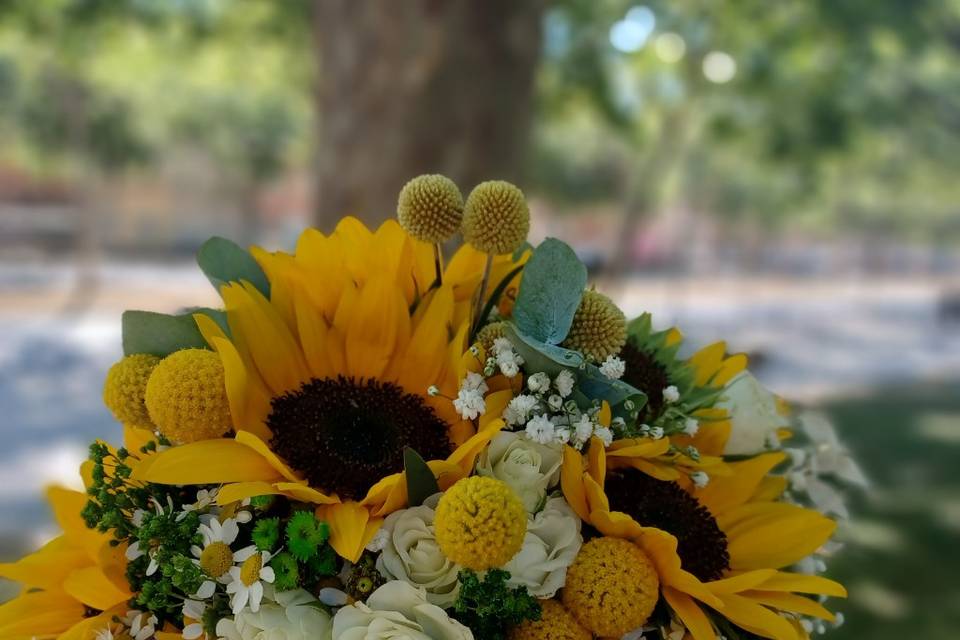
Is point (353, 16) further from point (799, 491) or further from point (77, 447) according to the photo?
point (77, 447)

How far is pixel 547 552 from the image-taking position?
20.7 inches

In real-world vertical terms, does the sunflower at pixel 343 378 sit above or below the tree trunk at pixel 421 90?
below

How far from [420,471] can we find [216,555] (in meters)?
0.13

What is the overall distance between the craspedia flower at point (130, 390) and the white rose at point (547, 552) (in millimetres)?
259

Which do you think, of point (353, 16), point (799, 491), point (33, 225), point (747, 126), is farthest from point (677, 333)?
point (33, 225)

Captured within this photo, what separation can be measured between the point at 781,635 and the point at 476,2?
5.29 ft

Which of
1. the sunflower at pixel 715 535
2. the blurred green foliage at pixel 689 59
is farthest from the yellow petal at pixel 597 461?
the blurred green foliage at pixel 689 59

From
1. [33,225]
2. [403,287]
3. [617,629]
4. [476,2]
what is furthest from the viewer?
[33,225]

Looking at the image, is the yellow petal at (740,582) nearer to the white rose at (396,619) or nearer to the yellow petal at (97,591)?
the white rose at (396,619)

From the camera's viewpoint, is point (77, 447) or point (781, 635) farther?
point (77, 447)

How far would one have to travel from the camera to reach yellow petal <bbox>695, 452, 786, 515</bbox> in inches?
24.5

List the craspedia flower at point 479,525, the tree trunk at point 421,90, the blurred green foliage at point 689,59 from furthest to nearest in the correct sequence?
the blurred green foliage at point 689,59, the tree trunk at point 421,90, the craspedia flower at point 479,525

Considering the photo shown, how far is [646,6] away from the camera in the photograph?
501 cm

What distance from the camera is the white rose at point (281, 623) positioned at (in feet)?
1.61
